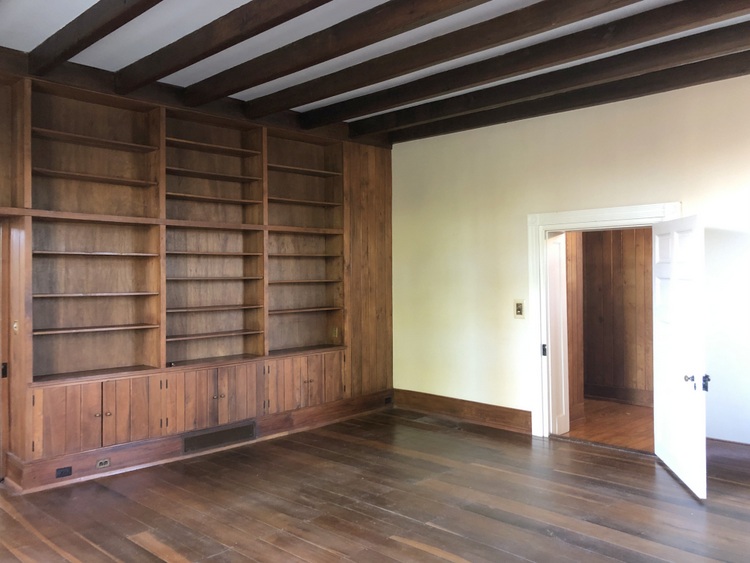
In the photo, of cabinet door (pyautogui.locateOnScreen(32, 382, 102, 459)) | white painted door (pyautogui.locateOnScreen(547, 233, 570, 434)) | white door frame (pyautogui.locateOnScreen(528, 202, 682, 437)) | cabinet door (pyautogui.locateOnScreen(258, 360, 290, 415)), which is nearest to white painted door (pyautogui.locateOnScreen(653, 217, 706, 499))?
white door frame (pyautogui.locateOnScreen(528, 202, 682, 437))

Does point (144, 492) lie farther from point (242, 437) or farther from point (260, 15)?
point (260, 15)

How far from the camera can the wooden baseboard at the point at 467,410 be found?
18.8 ft

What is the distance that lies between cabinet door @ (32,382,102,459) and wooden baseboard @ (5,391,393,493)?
72 mm

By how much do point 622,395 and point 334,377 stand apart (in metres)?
3.57

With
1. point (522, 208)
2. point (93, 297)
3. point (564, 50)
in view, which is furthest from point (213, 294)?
point (564, 50)

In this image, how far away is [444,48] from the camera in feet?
12.8

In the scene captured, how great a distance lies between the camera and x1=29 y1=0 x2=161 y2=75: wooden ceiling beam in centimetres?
326

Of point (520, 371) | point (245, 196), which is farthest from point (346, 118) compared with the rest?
point (520, 371)

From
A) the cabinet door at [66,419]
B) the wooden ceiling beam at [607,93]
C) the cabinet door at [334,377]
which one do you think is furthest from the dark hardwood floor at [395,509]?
the wooden ceiling beam at [607,93]

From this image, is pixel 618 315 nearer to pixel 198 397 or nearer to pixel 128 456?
pixel 198 397

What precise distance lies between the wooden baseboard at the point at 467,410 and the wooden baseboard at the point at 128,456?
932mm

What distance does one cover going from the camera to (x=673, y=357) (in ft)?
14.6

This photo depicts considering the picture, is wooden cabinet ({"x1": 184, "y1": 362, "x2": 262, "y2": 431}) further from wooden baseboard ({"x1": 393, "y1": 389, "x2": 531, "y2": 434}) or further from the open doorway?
the open doorway

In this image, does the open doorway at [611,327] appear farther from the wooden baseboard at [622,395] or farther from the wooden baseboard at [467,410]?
the wooden baseboard at [467,410]
